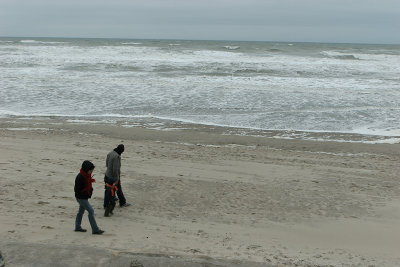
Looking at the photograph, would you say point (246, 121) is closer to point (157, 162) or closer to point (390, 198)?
point (157, 162)

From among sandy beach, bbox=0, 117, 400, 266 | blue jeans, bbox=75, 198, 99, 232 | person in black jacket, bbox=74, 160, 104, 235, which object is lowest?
sandy beach, bbox=0, 117, 400, 266

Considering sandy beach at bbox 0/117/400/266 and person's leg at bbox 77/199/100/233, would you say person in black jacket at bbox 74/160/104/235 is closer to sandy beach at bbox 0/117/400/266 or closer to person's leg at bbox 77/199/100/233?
person's leg at bbox 77/199/100/233

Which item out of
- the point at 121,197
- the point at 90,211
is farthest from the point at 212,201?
the point at 90,211

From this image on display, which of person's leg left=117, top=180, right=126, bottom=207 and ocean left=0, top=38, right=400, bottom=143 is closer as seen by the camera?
person's leg left=117, top=180, right=126, bottom=207

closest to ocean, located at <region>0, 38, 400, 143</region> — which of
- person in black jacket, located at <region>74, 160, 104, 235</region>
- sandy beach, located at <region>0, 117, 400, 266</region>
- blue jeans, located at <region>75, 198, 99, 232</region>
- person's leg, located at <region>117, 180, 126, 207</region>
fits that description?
sandy beach, located at <region>0, 117, 400, 266</region>

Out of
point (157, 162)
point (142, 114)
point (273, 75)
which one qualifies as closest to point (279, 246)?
point (157, 162)

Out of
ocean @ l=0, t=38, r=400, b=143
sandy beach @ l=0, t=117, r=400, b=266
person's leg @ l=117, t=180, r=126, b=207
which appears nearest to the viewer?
sandy beach @ l=0, t=117, r=400, b=266

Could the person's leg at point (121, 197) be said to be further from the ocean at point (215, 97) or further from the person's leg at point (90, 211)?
the ocean at point (215, 97)

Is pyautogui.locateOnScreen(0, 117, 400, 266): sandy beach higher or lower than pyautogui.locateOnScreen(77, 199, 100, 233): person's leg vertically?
lower

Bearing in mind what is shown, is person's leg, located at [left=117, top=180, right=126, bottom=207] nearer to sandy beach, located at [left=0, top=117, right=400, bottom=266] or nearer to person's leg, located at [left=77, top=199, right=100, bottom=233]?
sandy beach, located at [left=0, top=117, right=400, bottom=266]

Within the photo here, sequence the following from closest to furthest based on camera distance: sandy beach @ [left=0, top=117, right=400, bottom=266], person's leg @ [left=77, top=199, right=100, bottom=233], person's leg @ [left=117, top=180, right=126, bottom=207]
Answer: sandy beach @ [left=0, top=117, right=400, bottom=266] < person's leg @ [left=77, top=199, right=100, bottom=233] < person's leg @ [left=117, top=180, right=126, bottom=207]

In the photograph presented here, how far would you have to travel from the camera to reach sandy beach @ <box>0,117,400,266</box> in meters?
5.66

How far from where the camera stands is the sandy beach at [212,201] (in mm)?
5664

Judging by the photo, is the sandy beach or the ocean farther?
the ocean
